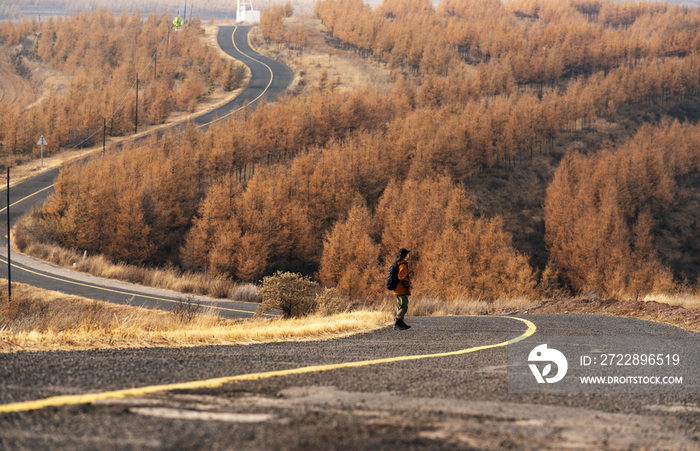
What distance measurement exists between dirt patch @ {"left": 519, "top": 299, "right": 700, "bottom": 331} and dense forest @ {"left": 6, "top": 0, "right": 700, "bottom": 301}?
40.7 feet

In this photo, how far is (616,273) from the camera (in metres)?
57.2

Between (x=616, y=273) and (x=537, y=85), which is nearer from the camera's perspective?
(x=616, y=273)

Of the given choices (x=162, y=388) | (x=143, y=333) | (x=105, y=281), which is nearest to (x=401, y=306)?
(x=143, y=333)

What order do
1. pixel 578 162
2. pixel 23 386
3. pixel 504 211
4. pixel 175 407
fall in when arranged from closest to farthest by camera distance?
pixel 175 407 < pixel 23 386 < pixel 504 211 < pixel 578 162

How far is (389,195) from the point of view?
65375mm

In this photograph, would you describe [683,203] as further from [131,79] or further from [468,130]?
[131,79]

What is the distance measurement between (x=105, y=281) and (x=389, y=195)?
40016 mm

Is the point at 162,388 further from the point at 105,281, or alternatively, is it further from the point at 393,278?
the point at 105,281

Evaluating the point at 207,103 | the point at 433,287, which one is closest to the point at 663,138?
the point at 433,287

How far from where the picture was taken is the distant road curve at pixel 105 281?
26611 mm

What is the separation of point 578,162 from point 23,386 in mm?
88531

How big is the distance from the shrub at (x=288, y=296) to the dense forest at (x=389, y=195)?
52.9 ft

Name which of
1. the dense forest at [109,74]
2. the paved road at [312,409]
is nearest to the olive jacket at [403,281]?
the paved road at [312,409]

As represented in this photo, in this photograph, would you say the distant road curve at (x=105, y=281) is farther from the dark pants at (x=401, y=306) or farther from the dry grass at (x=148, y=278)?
the dark pants at (x=401, y=306)
